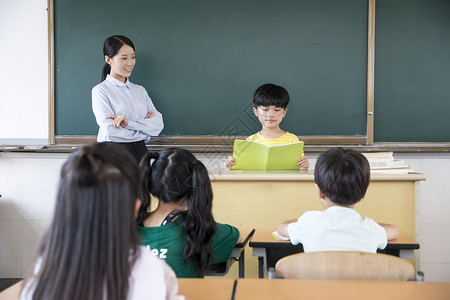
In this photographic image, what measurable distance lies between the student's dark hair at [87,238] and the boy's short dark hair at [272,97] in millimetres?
2377

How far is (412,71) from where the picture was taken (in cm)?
340

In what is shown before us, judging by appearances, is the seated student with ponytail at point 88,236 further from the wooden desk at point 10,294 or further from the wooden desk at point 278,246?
the wooden desk at point 278,246

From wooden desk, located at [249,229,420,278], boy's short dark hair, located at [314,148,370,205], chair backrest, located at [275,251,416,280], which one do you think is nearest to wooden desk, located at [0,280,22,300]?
chair backrest, located at [275,251,416,280]

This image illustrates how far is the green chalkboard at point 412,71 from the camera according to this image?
3375 millimetres

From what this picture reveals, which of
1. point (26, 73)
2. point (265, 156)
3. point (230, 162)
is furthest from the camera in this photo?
point (26, 73)

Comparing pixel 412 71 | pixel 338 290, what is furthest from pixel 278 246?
pixel 412 71

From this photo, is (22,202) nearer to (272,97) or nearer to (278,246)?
(272,97)

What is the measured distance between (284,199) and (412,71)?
68.7 inches

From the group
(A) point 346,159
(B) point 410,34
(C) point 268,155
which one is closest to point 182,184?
(A) point 346,159

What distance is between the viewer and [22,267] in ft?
12.1

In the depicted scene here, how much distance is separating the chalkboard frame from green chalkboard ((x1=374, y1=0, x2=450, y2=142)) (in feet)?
0.19

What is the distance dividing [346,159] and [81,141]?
2580 millimetres

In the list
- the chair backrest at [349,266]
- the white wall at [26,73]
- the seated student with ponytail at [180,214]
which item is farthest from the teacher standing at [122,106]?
the chair backrest at [349,266]

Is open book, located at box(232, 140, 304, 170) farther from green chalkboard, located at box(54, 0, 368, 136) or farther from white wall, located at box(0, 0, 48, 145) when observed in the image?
white wall, located at box(0, 0, 48, 145)
